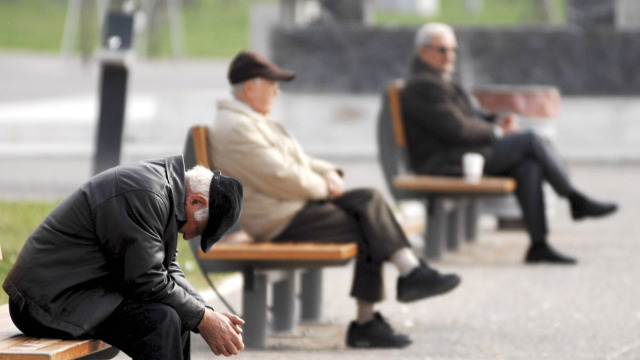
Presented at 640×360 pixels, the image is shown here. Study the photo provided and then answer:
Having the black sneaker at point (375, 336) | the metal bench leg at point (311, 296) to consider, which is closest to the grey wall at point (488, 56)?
the metal bench leg at point (311, 296)

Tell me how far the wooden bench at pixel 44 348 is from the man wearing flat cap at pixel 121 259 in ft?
0.14

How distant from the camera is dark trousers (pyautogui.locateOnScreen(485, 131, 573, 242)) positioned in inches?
373

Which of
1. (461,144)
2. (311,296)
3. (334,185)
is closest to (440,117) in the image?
(461,144)

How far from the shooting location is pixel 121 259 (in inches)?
177

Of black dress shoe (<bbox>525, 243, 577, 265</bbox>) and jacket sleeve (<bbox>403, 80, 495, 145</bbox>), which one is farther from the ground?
jacket sleeve (<bbox>403, 80, 495, 145</bbox>)

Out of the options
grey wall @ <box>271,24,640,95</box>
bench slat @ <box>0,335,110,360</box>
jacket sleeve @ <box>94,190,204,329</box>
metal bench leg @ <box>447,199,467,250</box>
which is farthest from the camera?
grey wall @ <box>271,24,640,95</box>

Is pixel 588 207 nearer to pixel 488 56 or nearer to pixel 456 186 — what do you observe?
pixel 456 186

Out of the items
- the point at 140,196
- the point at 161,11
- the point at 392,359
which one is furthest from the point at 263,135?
the point at 161,11

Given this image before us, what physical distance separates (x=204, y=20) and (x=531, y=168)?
5801 cm

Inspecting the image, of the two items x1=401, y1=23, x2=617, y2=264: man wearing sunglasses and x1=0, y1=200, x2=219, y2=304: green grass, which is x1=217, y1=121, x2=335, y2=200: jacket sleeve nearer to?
x1=0, y1=200, x2=219, y2=304: green grass

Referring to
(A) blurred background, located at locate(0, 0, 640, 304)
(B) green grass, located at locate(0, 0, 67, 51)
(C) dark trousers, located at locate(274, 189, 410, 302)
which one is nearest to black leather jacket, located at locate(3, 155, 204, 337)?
(C) dark trousers, located at locate(274, 189, 410, 302)

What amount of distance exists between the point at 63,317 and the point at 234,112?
2267 mm

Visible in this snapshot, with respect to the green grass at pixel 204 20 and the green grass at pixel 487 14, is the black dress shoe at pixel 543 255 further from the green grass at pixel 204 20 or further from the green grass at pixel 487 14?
the green grass at pixel 204 20

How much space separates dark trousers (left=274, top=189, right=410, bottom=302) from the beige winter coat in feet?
0.25
